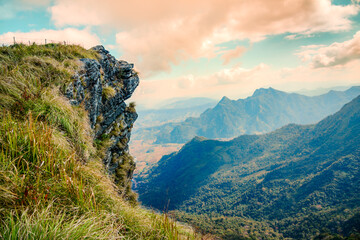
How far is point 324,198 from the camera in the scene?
520 ft

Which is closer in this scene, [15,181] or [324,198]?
[15,181]

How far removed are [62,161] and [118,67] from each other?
68.7ft

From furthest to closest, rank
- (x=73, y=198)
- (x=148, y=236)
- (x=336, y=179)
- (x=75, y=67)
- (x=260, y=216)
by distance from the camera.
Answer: (x=336, y=179), (x=260, y=216), (x=75, y=67), (x=148, y=236), (x=73, y=198)

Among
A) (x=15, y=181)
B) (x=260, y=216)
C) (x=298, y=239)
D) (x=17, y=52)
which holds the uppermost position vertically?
(x=17, y=52)

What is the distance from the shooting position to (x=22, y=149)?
2.59m

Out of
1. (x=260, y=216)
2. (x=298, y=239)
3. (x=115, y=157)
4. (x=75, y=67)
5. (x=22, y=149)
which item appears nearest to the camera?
(x=22, y=149)

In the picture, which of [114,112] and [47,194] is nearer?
[47,194]

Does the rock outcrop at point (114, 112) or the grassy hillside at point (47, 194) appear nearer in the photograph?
the grassy hillside at point (47, 194)

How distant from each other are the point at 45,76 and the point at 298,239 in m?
148

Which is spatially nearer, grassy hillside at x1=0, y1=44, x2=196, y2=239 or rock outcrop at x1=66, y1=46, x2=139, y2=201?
grassy hillside at x1=0, y1=44, x2=196, y2=239

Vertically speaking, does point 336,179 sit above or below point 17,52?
below

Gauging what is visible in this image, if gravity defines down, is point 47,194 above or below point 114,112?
below

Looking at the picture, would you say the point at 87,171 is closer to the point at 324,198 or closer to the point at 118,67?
the point at 118,67

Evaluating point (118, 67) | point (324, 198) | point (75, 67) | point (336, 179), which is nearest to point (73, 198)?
point (75, 67)
